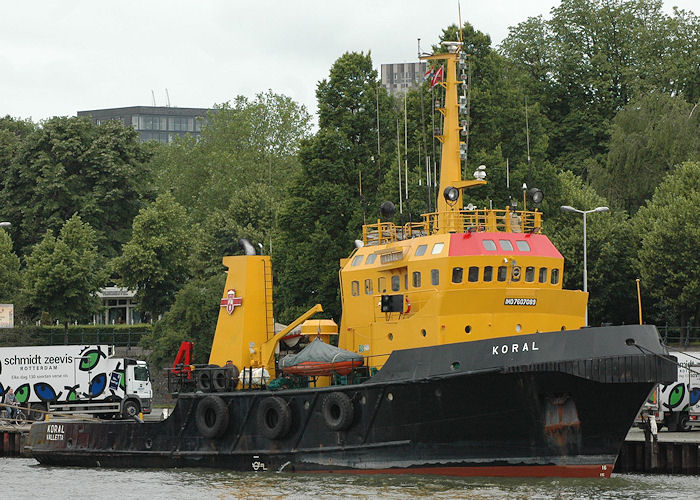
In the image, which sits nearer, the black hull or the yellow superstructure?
the black hull

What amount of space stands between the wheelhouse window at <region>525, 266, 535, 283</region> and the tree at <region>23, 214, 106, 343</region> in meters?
40.3

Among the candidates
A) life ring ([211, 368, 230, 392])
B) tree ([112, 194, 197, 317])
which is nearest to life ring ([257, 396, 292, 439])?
life ring ([211, 368, 230, 392])

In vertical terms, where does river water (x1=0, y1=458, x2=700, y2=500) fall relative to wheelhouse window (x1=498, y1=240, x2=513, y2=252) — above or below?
below

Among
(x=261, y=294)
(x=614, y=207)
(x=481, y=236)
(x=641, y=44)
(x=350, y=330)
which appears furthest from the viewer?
(x=641, y=44)

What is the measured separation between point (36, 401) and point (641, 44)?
157ft

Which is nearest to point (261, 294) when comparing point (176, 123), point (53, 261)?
point (53, 261)

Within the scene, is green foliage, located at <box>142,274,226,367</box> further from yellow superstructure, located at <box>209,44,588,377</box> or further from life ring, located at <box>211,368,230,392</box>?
yellow superstructure, located at <box>209,44,588,377</box>

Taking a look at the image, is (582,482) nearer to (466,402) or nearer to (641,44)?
(466,402)

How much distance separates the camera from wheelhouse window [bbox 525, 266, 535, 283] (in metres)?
30.4

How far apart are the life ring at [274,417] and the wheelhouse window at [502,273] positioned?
6.36m

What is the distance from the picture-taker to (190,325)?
59.9 metres

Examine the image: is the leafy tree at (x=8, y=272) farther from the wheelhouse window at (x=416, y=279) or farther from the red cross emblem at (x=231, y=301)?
the wheelhouse window at (x=416, y=279)

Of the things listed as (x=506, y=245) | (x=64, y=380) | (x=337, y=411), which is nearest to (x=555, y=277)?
(x=506, y=245)

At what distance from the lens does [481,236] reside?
99.0 feet
